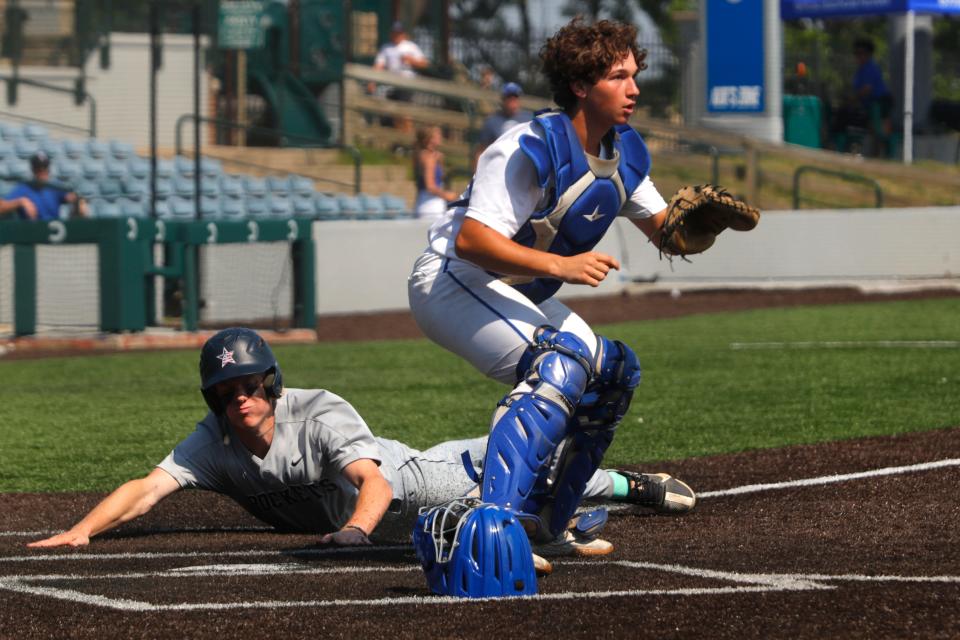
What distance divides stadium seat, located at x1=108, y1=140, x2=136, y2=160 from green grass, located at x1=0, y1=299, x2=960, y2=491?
825 centimetres

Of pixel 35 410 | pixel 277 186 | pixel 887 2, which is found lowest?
pixel 35 410

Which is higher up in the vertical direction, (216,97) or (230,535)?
(216,97)

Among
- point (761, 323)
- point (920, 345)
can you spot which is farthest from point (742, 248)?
point (920, 345)

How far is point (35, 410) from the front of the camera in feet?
38.1

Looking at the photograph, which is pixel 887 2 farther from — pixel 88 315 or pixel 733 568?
pixel 733 568

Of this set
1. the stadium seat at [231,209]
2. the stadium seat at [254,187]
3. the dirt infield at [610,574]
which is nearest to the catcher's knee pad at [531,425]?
the dirt infield at [610,574]

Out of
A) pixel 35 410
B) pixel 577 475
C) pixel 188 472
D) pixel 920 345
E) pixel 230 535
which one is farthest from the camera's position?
pixel 920 345

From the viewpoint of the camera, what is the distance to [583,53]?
5719 millimetres

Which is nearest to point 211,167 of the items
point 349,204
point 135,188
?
point 349,204

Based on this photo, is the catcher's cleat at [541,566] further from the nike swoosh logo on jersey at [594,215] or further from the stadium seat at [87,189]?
the stadium seat at [87,189]

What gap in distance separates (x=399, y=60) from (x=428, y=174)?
31.7ft

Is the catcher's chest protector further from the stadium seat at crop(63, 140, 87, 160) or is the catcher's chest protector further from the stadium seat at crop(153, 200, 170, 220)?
the stadium seat at crop(63, 140, 87, 160)

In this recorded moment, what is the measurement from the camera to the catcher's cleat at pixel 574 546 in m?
6.00

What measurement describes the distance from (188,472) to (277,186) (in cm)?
1823
